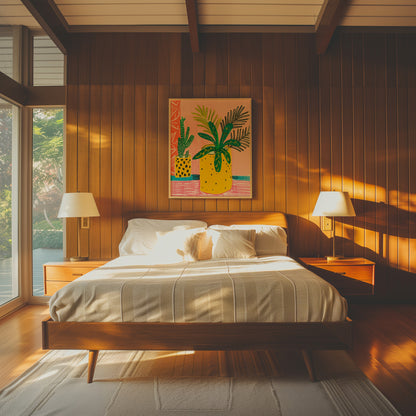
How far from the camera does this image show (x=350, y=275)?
3.41m

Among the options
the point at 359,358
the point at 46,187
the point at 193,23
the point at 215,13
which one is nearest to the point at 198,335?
the point at 359,358

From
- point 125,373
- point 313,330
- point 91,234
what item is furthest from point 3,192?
point 313,330

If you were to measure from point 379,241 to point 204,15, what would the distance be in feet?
10.3

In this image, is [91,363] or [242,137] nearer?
[91,363]

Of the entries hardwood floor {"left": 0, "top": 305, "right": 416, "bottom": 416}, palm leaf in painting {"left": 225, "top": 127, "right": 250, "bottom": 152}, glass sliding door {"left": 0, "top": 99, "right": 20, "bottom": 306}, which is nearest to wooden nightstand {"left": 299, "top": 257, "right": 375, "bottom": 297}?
hardwood floor {"left": 0, "top": 305, "right": 416, "bottom": 416}

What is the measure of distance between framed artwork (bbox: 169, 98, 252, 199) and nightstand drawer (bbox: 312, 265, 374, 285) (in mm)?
1217

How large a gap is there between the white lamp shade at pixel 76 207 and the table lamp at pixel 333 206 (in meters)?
2.33

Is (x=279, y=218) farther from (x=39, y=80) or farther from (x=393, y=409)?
(x=39, y=80)

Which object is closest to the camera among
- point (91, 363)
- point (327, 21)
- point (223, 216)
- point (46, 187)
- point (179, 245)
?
point (91, 363)

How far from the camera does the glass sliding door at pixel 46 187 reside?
3934mm

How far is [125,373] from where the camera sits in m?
2.24

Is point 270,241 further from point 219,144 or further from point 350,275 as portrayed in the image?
point 219,144

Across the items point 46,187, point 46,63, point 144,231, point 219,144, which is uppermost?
point 46,63

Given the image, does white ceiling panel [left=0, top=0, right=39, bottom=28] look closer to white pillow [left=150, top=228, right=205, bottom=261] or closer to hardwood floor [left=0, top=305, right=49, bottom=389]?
white pillow [left=150, top=228, right=205, bottom=261]
